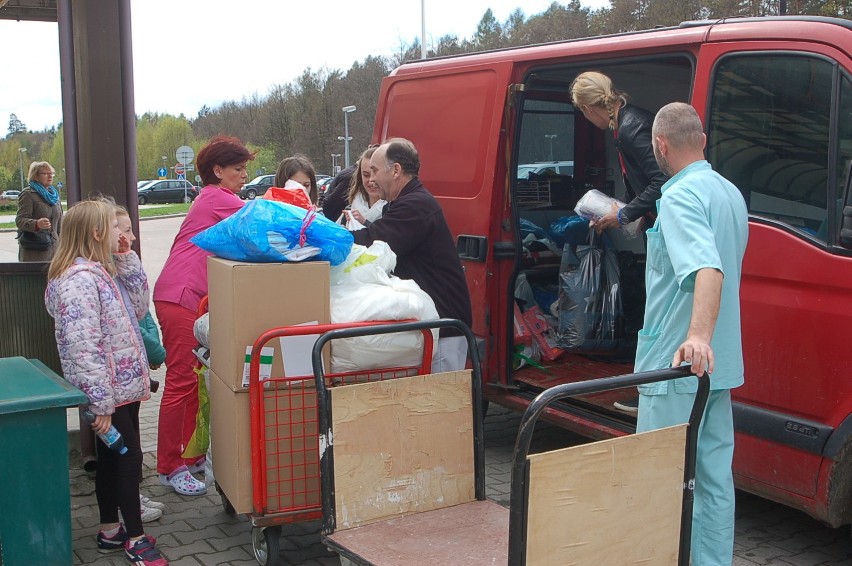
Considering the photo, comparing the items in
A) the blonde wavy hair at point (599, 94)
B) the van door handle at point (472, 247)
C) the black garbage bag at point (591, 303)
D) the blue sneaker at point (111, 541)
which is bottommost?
the blue sneaker at point (111, 541)

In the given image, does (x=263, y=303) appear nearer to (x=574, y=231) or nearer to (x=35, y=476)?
(x=35, y=476)

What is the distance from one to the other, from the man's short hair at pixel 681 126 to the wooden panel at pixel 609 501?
1.12m

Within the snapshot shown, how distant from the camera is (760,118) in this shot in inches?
154

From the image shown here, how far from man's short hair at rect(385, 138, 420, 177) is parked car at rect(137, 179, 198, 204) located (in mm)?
53359

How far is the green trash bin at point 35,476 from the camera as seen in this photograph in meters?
3.53

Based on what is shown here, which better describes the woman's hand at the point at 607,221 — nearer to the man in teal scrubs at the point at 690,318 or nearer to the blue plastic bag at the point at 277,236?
the man in teal scrubs at the point at 690,318

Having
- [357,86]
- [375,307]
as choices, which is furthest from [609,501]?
[357,86]

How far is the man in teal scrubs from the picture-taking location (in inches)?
123

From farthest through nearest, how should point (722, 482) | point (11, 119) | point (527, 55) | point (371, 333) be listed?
point (11, 119) < point (527, 55) < point (371, 333) < point (722, 482)

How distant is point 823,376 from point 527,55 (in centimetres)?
250

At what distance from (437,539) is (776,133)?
2.28 m

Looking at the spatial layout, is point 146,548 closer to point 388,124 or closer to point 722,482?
point 722,482

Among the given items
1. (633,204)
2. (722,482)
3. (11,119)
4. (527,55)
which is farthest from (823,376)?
(11,119)

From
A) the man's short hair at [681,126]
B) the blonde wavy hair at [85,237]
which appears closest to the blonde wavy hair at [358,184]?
the blonde wavy hair at [85,237]
